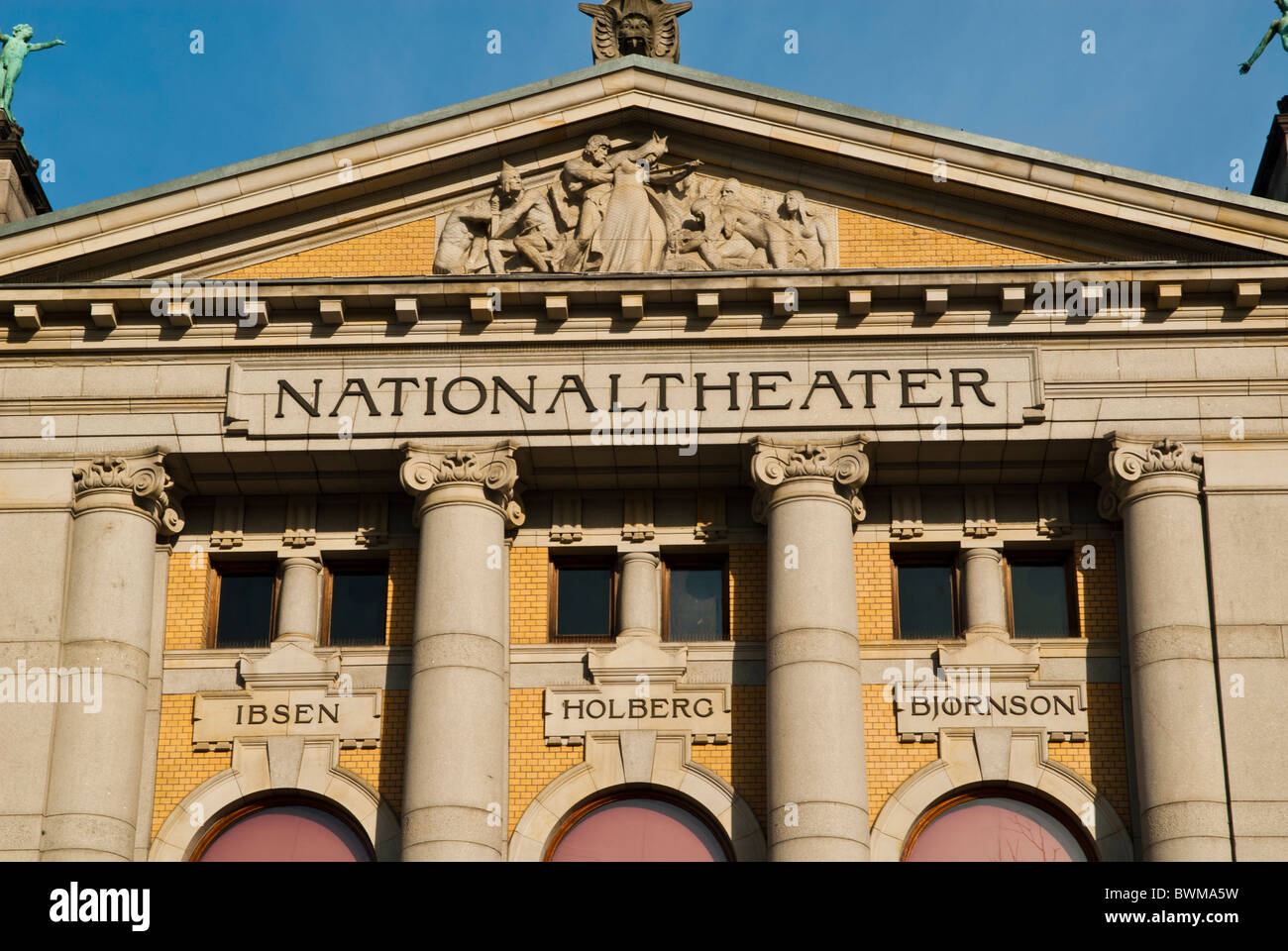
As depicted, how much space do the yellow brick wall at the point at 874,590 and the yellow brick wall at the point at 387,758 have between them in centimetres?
649

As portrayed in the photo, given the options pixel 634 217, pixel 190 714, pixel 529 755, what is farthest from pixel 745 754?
pixel 634 217

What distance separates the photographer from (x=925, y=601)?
31672 mm

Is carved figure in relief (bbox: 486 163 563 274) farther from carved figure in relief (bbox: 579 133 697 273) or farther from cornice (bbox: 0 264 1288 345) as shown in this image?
cornice (bbox: 0 264 1288 345)

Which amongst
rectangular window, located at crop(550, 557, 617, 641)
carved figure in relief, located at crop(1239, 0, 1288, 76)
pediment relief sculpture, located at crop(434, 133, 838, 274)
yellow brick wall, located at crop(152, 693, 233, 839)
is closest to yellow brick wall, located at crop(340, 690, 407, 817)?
yellow brick wall, located at crop(152, 693, 233, 839)

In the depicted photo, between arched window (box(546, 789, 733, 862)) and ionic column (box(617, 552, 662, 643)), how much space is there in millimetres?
2251

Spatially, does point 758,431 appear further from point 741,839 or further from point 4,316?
point 4,316

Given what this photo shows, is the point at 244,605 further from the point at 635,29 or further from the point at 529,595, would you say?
the point at 635,29

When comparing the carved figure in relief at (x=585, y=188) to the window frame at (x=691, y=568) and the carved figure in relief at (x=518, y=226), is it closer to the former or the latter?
the carved figure in relief at (x=518, y=226)

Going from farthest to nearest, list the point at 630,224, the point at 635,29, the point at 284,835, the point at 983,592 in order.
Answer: the point at 635,29
the point at 630,224
the point at 983,592
the point at 284,835

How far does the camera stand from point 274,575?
32156 mm

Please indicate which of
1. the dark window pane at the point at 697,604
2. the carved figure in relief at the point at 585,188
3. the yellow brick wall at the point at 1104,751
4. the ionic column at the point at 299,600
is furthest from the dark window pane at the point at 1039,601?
the ionic column at the point at 299,600

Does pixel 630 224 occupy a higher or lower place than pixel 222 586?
higher

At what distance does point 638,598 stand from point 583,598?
0.98 m

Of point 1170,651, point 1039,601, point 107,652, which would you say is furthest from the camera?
point 1039,601
